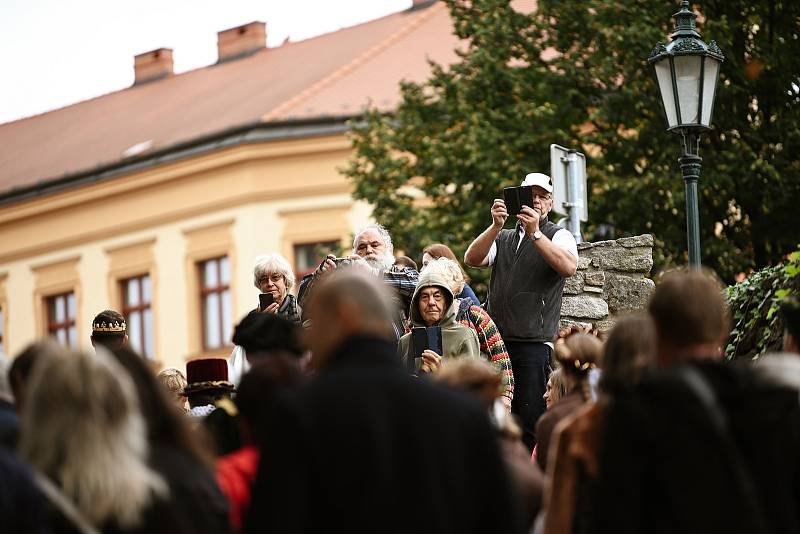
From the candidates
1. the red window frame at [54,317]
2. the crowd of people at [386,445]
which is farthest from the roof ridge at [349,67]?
the crowd of people at [386,445]

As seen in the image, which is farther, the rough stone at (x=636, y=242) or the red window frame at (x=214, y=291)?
the red window frame at (x=214, y=291)

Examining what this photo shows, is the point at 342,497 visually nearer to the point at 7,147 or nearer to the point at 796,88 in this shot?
the point at 796,88

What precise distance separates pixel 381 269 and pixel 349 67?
3080 centimetres

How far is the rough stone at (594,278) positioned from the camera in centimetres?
1393

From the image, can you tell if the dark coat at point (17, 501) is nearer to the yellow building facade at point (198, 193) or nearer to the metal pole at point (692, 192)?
the metal pole at point (692, 192)

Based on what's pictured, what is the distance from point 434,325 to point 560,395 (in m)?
2.18

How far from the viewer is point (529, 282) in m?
11.4

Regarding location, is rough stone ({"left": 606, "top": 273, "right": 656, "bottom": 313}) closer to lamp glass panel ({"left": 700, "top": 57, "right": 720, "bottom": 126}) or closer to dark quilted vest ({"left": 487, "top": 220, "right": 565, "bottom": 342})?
lamp glass panel ({"left": 700, "top": 57, "right": 720, "bottom": 126})

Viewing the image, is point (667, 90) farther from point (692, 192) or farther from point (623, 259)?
point (623, 259)

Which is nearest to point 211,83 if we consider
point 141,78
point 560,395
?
point 141,78

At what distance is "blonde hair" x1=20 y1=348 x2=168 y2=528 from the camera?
4969mm

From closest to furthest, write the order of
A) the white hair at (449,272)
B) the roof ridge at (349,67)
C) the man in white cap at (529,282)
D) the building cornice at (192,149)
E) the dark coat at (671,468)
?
the dark coat at (671,468) → the white hair at (449,272) → the man in white cap at (529,282) → the building cornice at (192,149) → the roof ridge at (349,67)

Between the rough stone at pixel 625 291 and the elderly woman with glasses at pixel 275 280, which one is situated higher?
the elderly woman with glasses at pixel 275 280

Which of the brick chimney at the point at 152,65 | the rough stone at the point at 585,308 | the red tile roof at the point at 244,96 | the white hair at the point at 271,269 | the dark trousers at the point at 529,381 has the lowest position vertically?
the dark trousers at the point at 529,381
